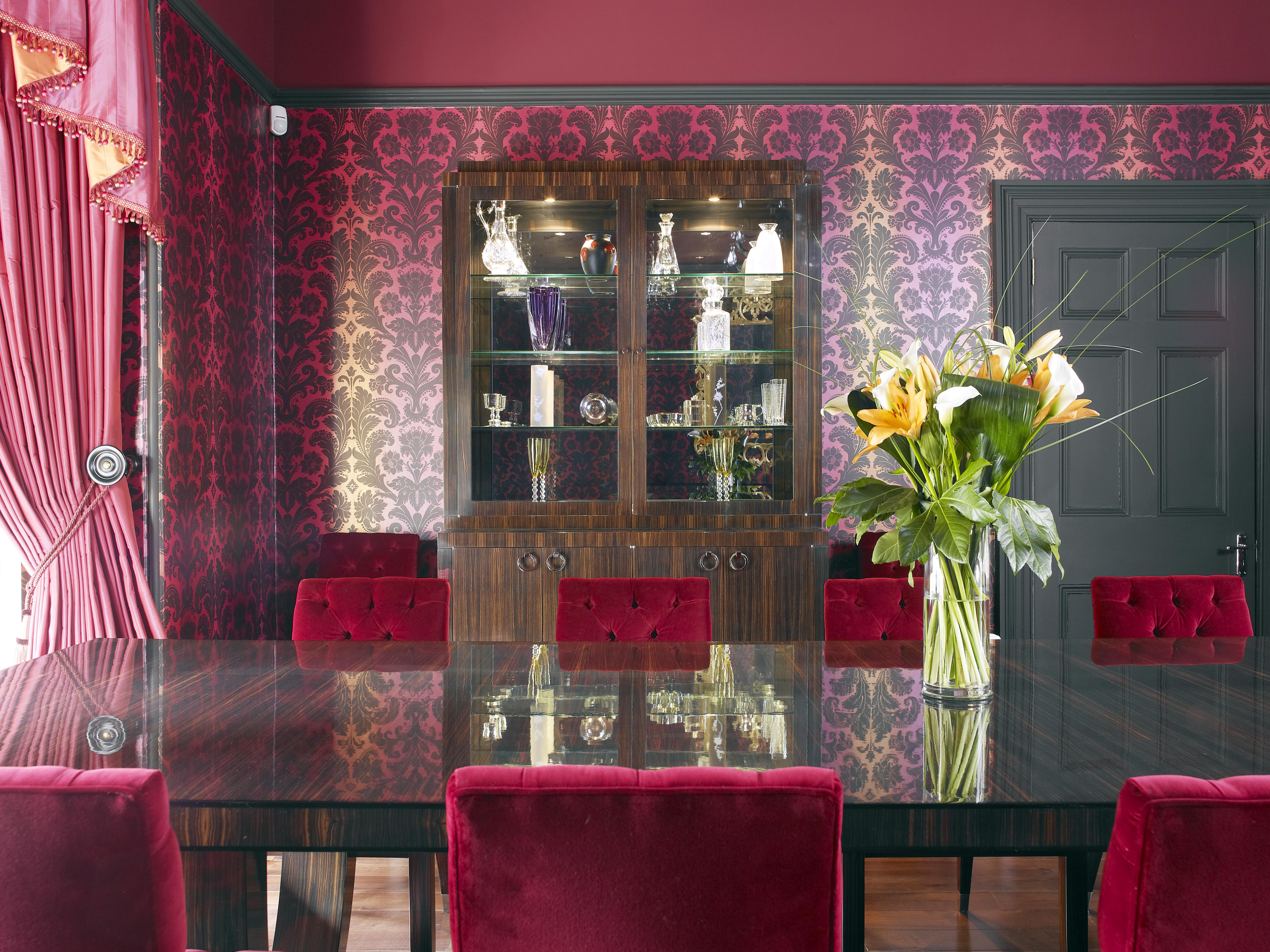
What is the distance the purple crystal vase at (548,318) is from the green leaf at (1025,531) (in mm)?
2057

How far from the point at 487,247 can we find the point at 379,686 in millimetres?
1974

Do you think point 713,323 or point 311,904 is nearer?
point 311,904

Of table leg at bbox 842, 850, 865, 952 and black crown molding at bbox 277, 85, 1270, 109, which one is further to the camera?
black crown molding at bbox 277, 85, 1270, 109

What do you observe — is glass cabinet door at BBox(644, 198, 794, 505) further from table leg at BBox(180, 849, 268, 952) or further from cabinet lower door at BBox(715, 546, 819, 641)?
table leg at BBox(180, 849, 268, 952)

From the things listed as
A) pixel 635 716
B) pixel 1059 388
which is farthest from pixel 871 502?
pixel 635 716

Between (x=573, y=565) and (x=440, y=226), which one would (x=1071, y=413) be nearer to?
(x=573, y=565)

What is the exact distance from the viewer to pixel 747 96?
11.3 feet

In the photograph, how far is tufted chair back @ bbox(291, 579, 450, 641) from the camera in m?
2.16

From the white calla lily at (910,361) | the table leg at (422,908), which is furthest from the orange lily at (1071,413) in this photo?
the table leg at (422,908)

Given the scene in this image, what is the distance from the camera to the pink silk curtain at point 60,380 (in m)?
2.25

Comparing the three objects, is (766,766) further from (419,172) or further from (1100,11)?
(1100,11)

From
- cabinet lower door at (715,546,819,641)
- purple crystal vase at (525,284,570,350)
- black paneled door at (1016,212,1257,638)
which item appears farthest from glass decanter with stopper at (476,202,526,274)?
black paneled door at (1016,212,1257,638)

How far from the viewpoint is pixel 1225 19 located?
11.4 ft

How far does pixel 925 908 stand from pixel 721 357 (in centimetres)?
188
